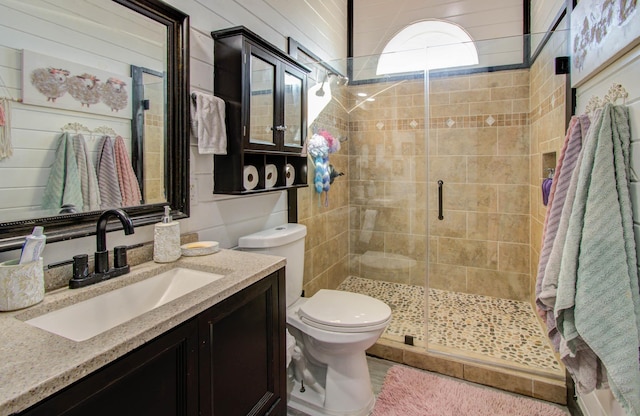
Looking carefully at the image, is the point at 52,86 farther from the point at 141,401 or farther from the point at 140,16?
the point at 141,401

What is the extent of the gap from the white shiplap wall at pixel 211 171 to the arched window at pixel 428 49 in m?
1.18

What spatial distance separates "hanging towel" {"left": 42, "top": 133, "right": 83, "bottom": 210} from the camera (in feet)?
3.51

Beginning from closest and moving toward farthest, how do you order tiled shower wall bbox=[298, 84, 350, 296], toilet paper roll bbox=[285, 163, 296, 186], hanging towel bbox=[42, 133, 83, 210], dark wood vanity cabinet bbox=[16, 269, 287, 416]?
dark wood vanity cabinet bbox=[16, 269, 287, 416]
hanging towel bbox=[42, 133, 83, 210]
toilet paper roll bbox=[285, 163, 296, 186]
tiled shower wall bbox=[298, 84, 350, 296]

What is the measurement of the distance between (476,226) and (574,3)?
185 centimetres

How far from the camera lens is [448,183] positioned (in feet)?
10.6

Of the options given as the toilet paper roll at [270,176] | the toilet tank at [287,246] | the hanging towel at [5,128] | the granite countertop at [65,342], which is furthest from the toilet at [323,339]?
the hanging towel at [5,128]

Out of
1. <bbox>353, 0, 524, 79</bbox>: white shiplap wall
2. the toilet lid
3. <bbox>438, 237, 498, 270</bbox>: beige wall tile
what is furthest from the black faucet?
<bbox>438, 237, 498, 270</bbox>: beige wall tile

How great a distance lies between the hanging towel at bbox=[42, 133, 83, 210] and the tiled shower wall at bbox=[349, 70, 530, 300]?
8.31 ft

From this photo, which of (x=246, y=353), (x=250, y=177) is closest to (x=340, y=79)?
(x=250, y=177)

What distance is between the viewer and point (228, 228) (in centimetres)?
181

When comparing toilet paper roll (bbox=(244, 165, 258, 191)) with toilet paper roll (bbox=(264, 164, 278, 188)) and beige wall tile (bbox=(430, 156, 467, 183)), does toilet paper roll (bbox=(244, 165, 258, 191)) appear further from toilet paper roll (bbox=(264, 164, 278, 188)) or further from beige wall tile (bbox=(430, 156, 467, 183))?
beige wall tile (bbox=(430, 156, 467, 183))

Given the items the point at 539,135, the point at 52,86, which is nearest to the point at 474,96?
the point at 539,135

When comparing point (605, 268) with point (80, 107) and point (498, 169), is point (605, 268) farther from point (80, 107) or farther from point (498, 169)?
point (498, 169)

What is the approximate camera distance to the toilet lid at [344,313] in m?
1.75
